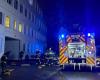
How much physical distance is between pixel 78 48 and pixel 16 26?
68.5 ft

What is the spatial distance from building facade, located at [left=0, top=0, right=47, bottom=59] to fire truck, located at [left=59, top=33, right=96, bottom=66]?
14.2 metres

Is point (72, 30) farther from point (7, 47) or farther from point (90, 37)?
point (7, 47)

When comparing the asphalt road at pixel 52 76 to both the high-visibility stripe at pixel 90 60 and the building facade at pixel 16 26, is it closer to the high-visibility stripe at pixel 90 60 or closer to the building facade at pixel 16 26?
the high-visibility stripe at pixel 90 60

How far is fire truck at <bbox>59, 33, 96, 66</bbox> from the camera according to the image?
58.7 feet

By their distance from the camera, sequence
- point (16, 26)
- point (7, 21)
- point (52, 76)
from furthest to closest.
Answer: point (16, 26) < point (7, 21) < point (52, 76)

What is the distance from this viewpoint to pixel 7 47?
128 ft

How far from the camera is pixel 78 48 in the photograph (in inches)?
705

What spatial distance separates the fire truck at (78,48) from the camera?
58.7 feet

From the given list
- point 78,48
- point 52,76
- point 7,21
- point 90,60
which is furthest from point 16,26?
point 52,76

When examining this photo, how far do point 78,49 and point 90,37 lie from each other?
1.17m

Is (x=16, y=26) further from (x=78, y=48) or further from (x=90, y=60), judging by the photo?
(x=90, y=60)

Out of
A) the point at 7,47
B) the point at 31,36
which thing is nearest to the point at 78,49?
the point at 7,47

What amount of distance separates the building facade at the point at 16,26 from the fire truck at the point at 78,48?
14.2 meters

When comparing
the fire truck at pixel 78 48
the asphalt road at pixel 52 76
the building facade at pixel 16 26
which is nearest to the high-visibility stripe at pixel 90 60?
the fire truck at pixel 78 48
